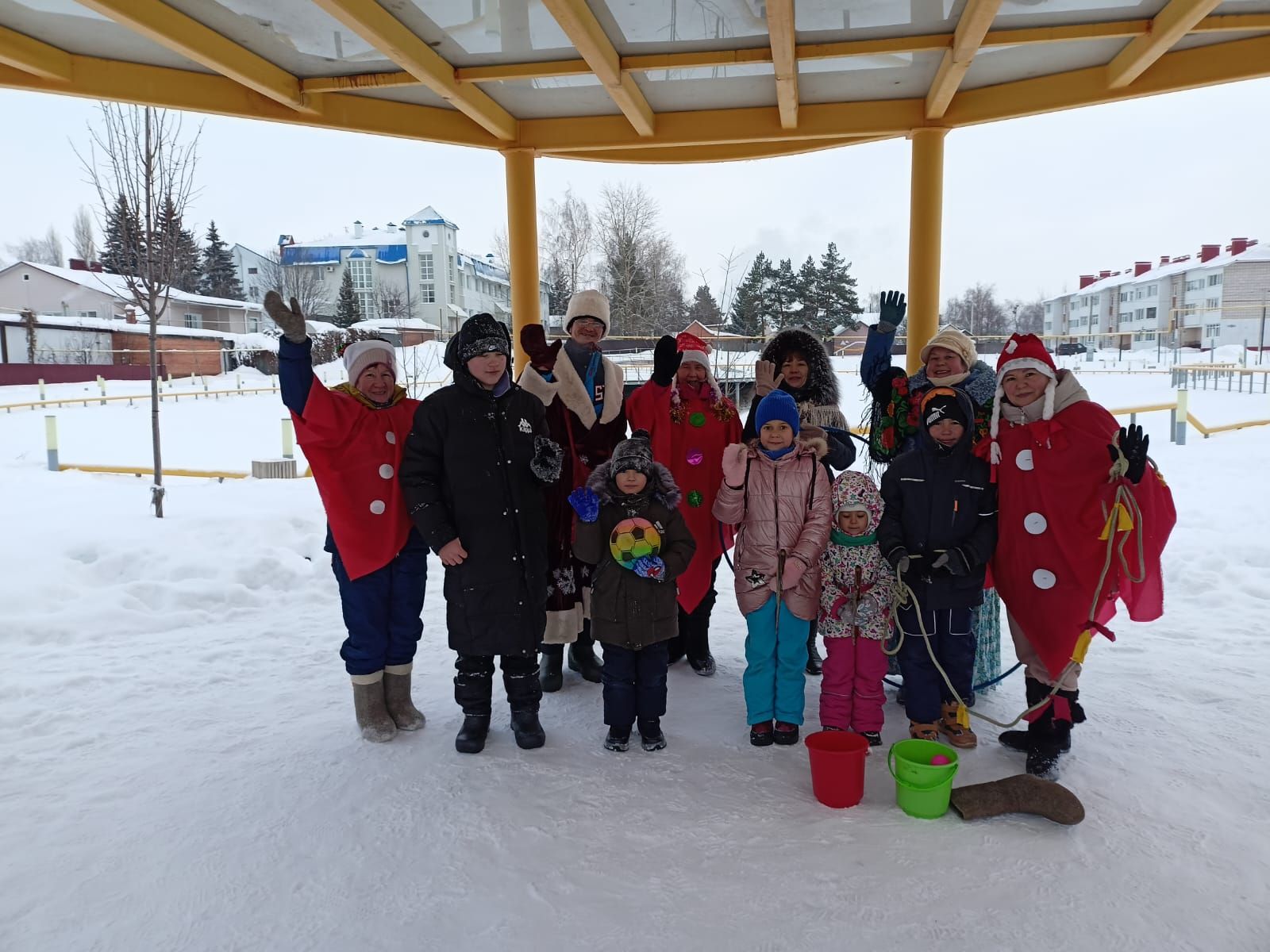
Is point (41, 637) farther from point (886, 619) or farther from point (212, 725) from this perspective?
point (886, 619)

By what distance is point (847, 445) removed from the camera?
153 inches

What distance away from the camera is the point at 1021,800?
9.10 feet

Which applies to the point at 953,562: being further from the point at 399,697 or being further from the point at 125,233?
the point at 125,233

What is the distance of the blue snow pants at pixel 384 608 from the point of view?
3.47 meters

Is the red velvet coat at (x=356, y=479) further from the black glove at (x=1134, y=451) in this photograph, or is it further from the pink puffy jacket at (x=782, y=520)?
the black glove at (x=1134, y=451)

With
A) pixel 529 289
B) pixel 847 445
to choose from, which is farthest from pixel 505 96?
pixel 847 445

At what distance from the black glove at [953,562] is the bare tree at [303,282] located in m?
40.9

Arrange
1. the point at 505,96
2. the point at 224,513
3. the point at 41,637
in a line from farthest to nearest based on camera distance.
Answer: the point at 224,513, the point at 505,96, the point at 41,637

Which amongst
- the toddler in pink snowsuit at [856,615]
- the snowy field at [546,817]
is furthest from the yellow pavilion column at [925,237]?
the snowy field at [546,817]

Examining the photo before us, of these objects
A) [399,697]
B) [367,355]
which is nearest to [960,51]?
[367,355]

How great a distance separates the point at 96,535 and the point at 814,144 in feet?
20.3

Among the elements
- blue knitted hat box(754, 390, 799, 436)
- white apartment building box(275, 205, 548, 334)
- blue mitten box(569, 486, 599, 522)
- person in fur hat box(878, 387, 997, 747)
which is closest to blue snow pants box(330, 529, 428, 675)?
blue mitten box(569, 486, 599, 522)

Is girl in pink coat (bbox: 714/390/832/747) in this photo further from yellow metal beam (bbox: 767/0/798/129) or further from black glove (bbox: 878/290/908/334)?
yellow metal beam (bbox: 767/0/798/129)

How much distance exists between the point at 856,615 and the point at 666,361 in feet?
5.20
